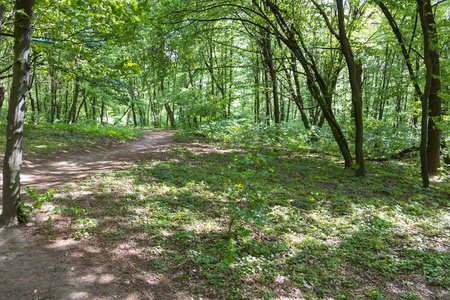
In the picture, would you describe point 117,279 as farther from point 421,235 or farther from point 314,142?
point 314,142

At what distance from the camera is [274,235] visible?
14.0 feet

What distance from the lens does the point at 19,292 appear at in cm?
249

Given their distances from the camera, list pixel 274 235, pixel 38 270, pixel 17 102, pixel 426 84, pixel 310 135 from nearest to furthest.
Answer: pixel 38 270 < pixel 17 102 < pixel 274 235 < pixel 426 84 < pixel 310 135

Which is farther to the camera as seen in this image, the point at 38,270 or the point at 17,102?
the point at 17,102

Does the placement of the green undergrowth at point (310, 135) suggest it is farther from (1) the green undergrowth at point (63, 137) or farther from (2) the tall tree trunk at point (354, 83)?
(1) the green undergrowth at point (63, 137)

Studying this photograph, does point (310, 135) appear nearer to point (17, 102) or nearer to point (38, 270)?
point (17, 102)

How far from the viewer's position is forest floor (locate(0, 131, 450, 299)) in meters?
2.88

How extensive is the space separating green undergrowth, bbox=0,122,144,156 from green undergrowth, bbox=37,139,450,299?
13.9 ft

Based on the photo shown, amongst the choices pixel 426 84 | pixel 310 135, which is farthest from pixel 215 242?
pixel 310 135

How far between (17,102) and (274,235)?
4380 mm

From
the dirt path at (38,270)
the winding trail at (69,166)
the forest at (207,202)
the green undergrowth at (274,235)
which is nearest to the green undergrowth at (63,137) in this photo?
the forest at (207,202)

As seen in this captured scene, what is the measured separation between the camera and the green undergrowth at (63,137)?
29.0 feet

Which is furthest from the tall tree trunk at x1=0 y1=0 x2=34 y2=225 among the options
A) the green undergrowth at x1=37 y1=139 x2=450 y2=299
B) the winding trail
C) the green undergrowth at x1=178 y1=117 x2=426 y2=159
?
the green undergrowth at x1=178 y1=117 x2=426 y2=159

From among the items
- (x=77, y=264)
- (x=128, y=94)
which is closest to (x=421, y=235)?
(x=77, y=264)
